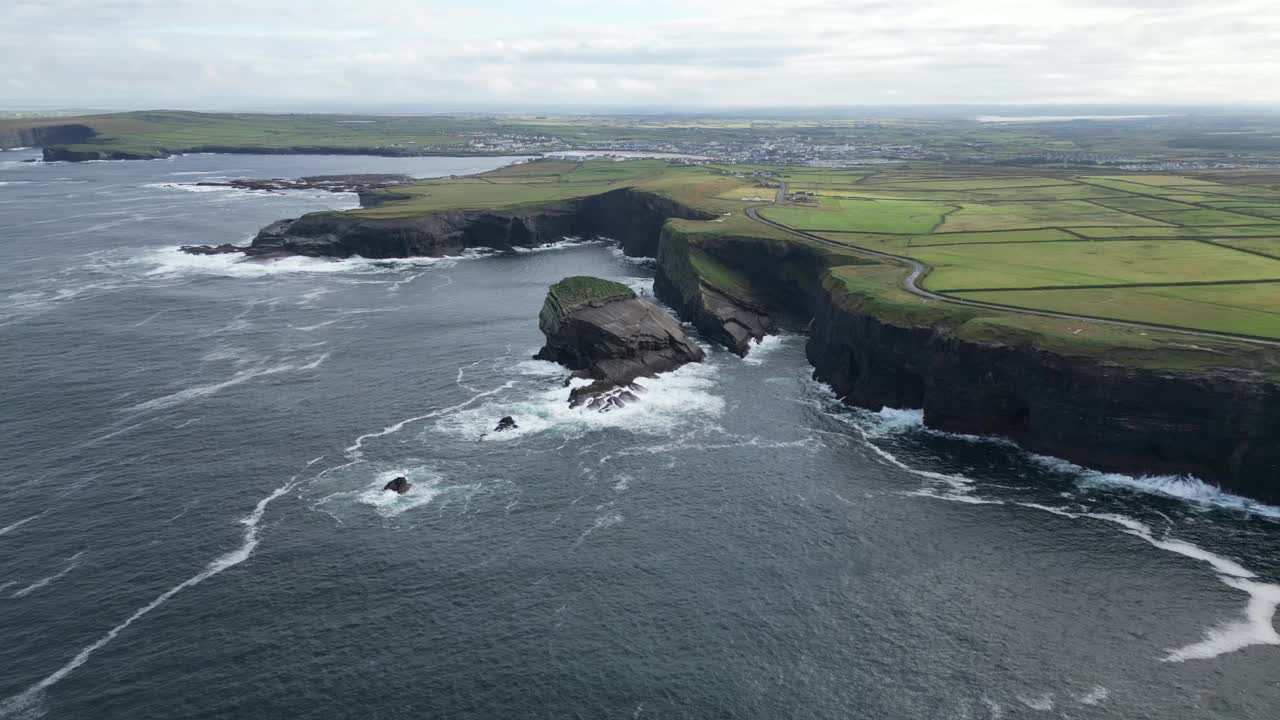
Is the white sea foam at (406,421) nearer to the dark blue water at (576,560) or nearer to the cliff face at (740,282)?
the dark blue water at (576,560)

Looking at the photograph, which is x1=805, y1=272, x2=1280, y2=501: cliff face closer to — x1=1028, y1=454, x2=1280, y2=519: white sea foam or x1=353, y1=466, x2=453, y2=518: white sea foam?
x1=1028, y1=454, x2=1280, y2=519: white sea foam

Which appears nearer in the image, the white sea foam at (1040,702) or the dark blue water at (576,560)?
the white sea foam at (1040,702)

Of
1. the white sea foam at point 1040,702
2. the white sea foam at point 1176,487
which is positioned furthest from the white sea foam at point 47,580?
the white sea foam at point 1176,487

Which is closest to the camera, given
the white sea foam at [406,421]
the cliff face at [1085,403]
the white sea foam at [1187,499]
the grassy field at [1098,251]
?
the white sea foam at [1187,499]

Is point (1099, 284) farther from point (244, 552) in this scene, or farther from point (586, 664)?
point (244, 552)

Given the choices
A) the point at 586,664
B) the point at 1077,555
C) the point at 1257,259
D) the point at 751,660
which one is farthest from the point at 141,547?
the point at 1257,259

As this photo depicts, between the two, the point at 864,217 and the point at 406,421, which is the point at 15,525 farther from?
the point at 864,217

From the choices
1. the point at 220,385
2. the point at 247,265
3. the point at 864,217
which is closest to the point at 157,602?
the point at 220,385
